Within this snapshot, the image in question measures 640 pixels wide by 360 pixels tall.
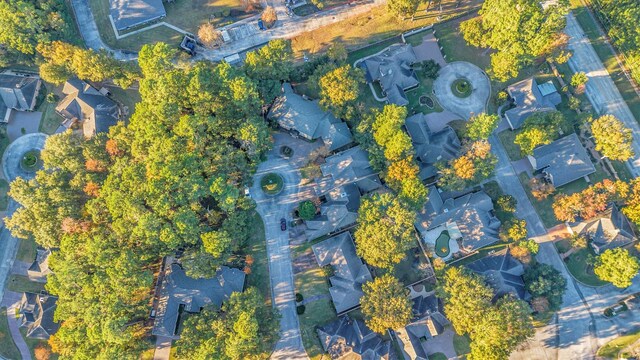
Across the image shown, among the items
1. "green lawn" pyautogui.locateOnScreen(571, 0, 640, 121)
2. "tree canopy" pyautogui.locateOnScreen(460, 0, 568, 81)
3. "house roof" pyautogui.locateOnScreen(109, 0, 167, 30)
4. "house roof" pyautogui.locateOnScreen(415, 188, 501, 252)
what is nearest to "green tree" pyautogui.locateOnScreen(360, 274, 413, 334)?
"house roof" pyautogui.locateOnScreen(415, 188, 501, 252)

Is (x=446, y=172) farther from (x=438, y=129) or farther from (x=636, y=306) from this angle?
(x=636, y=306)

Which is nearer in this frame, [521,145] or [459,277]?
[459,277]

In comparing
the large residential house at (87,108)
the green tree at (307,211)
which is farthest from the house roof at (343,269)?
the large residential house at (87,108)

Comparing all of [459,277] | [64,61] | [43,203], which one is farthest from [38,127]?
[459,277]

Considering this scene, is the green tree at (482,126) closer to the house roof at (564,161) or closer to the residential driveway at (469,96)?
the residential driveway at (469,96)

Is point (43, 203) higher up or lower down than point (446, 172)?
higher up

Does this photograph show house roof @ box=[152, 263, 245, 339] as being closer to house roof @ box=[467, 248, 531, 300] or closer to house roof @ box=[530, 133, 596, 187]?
house roof @ box=[467, 248, 531, 300]

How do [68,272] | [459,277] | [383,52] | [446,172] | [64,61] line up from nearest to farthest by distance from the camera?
[68,272]
[459,277]
[446,172]
[64,61]
[383,52]
